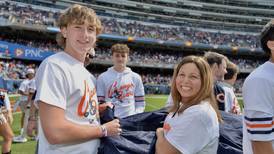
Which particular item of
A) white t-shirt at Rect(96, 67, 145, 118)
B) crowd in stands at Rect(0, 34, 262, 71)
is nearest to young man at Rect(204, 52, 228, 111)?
white t-shirt at Rect(96, 67, 145, 118)

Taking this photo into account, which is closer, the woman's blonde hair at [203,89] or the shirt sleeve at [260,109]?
the shirt sleeve at [260,109]

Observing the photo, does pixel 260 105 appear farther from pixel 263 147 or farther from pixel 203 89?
pixel 203 89

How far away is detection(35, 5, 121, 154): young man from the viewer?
2102 millimetres

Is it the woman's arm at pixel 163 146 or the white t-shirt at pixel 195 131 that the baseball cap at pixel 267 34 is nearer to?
the white t-shirt at pixel 195 131

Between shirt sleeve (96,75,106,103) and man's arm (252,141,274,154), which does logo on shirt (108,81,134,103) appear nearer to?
shirt sleeve (96,75,106,103)

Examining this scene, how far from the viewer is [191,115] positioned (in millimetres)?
2129

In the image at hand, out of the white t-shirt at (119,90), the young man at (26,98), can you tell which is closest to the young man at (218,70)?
the white t-shirt at (119,90)

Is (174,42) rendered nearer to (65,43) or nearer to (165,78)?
(165,78)

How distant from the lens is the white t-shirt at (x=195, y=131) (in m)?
2.09

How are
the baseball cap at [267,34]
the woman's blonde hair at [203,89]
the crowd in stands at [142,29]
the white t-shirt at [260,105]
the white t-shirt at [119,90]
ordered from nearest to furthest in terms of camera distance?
the white t-shirt at [260,105], the baseball cap at [267,34], the woman's blonde hair at [203,89], the white t-shirt at [119,90], the crowd in stands at [142,29]

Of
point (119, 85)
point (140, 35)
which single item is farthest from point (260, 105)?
point (140, 35)

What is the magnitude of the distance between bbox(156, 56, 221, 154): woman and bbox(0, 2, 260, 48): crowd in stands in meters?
41.8

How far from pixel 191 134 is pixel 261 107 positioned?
0.46 meters

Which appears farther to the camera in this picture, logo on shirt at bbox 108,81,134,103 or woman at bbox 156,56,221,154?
logo on shirt at bbox 108,81,134,103
